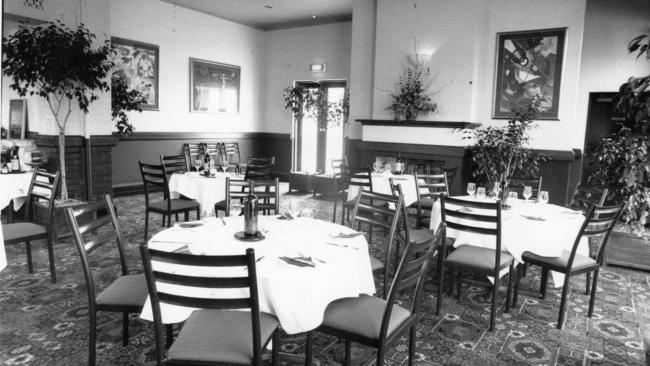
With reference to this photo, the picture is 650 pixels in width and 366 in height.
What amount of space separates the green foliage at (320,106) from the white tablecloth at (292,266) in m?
6.43

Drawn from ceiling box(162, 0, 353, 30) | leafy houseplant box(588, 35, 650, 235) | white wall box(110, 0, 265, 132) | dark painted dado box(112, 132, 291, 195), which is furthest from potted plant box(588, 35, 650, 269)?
white wall box(110, 0, 265, 132)

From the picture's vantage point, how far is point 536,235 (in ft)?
11.1

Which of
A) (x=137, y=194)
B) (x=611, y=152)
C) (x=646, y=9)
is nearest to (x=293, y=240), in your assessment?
(x=611, y=152)

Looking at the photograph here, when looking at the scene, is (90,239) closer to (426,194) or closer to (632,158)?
(426,194)

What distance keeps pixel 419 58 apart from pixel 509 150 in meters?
2.04

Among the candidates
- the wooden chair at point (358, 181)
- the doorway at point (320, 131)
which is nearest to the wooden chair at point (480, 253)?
the wooden chair at point (358, 181)

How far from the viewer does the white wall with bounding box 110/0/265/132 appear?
809 cm

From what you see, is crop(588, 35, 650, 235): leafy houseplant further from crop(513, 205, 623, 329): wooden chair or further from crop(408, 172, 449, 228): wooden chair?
crop(408, 172, 449, 228): wooden chair

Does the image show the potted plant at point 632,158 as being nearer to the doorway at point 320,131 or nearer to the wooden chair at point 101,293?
the wooden chair at point 101,293

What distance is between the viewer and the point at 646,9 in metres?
7.16

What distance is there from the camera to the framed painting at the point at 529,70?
6.43 meters

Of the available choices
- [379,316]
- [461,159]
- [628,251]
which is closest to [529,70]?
[461,159]

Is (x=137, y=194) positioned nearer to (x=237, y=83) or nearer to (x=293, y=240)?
(x=237, y=83)

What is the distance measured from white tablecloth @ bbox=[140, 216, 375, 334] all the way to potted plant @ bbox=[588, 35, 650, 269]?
3.06 m
